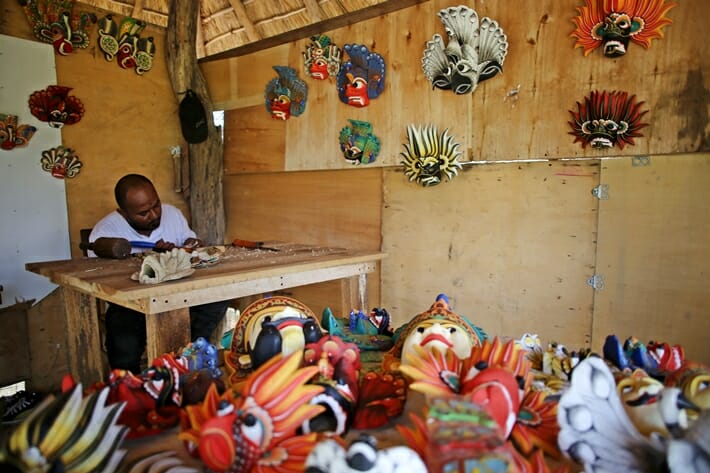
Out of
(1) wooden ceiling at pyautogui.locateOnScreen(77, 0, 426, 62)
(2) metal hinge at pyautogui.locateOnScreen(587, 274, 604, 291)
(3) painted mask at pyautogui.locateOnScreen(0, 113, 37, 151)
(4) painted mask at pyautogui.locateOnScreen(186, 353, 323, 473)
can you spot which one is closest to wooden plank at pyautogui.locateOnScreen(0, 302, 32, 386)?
(3) painted mask at pyautogui.locateOnScreen(0, 113, 37, 151)

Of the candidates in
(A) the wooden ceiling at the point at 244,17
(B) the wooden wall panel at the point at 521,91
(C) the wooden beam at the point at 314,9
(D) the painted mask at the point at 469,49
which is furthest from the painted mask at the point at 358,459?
(C) the wooden beam at the point at 314,9

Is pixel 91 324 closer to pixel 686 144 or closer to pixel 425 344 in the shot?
pixel 425 344

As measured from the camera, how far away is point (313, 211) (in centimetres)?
323

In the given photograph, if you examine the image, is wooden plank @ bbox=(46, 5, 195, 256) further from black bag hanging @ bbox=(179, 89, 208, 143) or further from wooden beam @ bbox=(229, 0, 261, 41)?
wooden beam @ bbox=(229, 0, 261, 41)

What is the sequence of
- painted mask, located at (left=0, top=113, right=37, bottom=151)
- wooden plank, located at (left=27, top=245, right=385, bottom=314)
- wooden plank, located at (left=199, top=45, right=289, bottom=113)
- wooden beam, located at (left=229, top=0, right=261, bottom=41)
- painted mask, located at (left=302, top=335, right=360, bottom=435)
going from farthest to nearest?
1. wooden beam, located at (left=229, top=0, right=261, bottom=41)
2. wooden plank, located at (left=199, top=45, right=289, bottom=113)
3. painted mask, located at (left=0, top=113, right=37, bottom=151)
4. wooden plank, located at (left=27, top=245, right=385, bottom=314)
5. painted mask, located at (left=302, top=335, right=360, bottom=435)

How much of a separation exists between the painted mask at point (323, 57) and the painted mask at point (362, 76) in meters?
0.09

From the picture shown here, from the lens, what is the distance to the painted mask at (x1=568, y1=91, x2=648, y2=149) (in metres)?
1.94

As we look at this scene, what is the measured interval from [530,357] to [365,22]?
93.7 inches

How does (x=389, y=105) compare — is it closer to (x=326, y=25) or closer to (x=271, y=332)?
(x=326, y=25)

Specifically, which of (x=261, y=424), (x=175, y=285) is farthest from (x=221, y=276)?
(x=261, y=424)

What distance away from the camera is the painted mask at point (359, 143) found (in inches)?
111

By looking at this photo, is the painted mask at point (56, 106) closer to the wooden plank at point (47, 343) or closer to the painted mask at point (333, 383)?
the wooden plank at point (47, 343)

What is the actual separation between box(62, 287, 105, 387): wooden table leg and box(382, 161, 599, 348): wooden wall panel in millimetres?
1640

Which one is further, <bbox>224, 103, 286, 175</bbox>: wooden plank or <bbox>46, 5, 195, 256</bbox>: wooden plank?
<bbox>224, 103, 286, 175</bbox>: wooden plank
